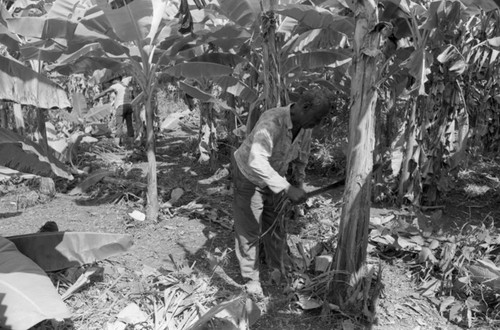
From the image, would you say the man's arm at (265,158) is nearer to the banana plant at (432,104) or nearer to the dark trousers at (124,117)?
the banana plant at (432,104)

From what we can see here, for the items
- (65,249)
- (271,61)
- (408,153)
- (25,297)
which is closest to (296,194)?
(271,61)

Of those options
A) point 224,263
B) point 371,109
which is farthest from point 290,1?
point 224,263

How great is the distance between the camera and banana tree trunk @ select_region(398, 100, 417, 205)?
6328mm

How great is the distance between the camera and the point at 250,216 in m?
4.09

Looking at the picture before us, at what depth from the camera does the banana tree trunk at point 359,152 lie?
3.30 meters

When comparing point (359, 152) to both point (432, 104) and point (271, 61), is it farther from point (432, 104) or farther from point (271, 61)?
point (432, 104)

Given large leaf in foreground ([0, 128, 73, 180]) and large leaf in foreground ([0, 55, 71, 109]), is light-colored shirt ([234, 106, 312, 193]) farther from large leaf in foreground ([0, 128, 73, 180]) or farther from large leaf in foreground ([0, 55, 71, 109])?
large leaf in foreground ([0, 55, 71, 109])

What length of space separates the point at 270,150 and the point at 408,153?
345cm

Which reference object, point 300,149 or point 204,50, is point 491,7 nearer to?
point 300,149

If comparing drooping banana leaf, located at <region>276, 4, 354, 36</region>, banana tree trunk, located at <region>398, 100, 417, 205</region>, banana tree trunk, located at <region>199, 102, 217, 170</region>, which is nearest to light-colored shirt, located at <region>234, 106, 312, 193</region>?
drooping banana leaf, located at <region>276, 4, 354, 36</region>

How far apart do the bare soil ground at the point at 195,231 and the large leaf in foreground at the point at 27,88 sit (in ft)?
5.72

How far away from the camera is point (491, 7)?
4.72 metres

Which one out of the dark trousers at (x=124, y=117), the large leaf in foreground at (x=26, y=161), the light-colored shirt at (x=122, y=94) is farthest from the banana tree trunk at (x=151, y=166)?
the dark trousers at (x=124, y=117)

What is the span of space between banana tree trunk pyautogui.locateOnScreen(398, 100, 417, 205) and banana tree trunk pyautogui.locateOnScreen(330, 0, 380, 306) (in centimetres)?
316
